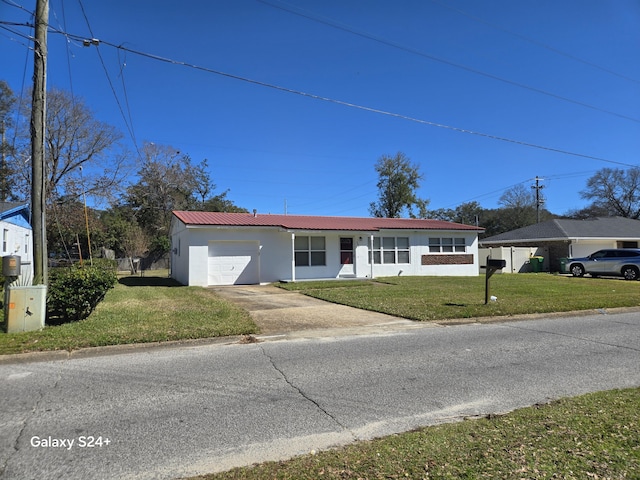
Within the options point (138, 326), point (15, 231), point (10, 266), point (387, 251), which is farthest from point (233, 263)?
point (10, 266)

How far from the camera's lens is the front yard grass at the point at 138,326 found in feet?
23.8

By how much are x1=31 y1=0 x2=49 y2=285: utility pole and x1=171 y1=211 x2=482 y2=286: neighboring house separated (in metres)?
9.14

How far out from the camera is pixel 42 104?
32.6 ft

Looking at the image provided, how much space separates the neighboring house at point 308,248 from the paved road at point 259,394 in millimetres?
12665

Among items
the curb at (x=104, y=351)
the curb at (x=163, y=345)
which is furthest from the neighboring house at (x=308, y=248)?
the curb at (x=104, y=351)

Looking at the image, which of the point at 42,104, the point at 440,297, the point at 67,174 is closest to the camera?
the point at 42,104

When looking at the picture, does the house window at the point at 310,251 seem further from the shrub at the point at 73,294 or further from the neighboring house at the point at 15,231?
the shrub at the point at 73,294

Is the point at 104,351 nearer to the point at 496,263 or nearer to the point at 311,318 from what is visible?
the point at 311,318

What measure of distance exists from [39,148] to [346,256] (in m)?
15.6

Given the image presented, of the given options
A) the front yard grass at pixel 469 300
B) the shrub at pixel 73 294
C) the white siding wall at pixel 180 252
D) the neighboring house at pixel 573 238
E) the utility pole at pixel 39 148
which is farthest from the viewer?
the neighboring house at pixel 573 238

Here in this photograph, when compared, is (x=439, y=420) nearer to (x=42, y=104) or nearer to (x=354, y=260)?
(x=42, y=104)

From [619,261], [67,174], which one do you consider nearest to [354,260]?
[619,261]

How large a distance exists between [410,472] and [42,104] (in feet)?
36.6

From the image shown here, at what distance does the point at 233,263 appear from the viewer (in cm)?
2025
